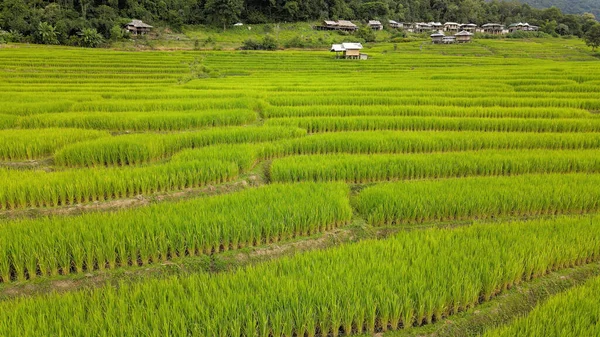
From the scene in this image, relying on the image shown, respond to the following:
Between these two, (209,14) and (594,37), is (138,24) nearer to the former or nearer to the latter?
(209,14)

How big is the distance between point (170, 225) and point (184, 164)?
8.09 feet

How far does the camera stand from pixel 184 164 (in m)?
6.38

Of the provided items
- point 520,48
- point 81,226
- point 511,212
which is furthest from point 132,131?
point 520,48

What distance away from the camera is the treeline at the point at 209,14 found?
135 ft

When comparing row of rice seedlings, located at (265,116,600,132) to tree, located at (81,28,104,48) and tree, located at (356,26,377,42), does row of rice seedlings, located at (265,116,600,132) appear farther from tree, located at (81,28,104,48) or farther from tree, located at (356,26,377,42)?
tree, located at (356,26,377,42)

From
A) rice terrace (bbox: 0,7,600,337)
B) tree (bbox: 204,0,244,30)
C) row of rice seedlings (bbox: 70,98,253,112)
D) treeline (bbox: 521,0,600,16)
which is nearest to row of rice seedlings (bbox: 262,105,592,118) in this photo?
rice terrace (bbox: 0,7,600,337)

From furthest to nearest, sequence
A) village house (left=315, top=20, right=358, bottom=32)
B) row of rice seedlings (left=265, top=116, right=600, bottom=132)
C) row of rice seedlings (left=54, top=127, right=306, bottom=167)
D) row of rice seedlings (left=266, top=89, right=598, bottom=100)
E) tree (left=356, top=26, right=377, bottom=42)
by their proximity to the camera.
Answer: village house (left=315, top=20, right=358, bottom=32) → tree (left=356, top=26, right=377, bottom=42) → row of rice seedlings (left=266, top=89, right=598, bottom=100) → row of rice seedlings (left=265, top=116, right=600, bottom=132) → row of rice seedlings (left=54, top=127, right=306, bottom=167)

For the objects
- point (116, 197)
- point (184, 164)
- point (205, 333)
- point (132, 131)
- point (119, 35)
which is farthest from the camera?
point (119, 35)

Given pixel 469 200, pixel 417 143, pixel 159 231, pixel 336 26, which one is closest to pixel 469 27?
pixel 336 26

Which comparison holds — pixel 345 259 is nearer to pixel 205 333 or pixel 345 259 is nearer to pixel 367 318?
pixel 367 318

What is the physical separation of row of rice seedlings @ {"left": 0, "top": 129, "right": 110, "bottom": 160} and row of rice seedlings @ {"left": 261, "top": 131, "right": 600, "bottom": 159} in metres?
4.37

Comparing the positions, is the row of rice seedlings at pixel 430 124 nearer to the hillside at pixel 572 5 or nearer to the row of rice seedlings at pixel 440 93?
the row of rice seedlings at pixel 440 93

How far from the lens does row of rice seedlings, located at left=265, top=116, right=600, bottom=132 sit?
10.2m

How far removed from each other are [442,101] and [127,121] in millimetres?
11188
